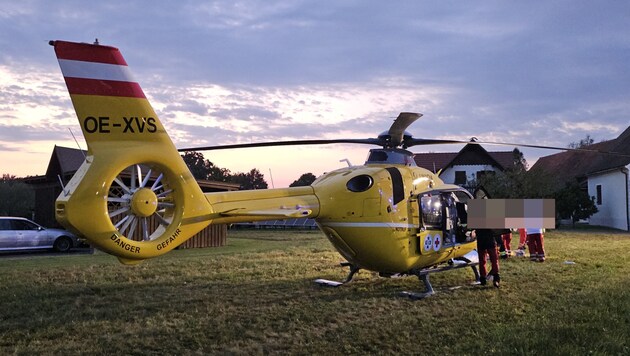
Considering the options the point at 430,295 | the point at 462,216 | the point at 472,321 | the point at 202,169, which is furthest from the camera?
the point at 202,169

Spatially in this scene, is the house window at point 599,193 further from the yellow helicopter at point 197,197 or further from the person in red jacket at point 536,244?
the yellow helicopter at point 197,197

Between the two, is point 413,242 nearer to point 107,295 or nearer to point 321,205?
point 321,205

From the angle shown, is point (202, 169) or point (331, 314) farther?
point (202, 169)

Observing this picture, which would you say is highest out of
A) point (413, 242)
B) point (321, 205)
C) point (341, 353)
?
point (321, 205)

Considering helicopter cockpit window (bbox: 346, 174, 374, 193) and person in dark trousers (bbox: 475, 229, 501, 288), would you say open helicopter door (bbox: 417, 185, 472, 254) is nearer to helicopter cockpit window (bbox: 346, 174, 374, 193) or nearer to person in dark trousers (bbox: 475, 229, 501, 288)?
person in dark trousers (bbox: 475, 229, 501, 288)

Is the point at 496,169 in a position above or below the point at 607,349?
above

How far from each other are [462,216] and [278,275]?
4.38 metres

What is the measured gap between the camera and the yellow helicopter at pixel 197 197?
6047 millimetres

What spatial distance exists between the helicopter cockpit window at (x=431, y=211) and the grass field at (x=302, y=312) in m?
1.32

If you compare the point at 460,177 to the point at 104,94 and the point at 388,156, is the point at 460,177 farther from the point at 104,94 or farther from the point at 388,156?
Result: the point at 104,94

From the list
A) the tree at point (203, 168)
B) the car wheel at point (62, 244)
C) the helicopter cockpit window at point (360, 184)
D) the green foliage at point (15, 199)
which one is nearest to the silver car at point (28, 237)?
the car wheel at point (62, 244)

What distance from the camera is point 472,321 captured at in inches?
299

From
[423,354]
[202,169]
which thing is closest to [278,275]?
[423,354]

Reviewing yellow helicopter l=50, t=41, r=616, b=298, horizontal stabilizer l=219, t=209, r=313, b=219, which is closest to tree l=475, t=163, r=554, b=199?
yellow helicopter l=50, t=41, r=616, b=298
